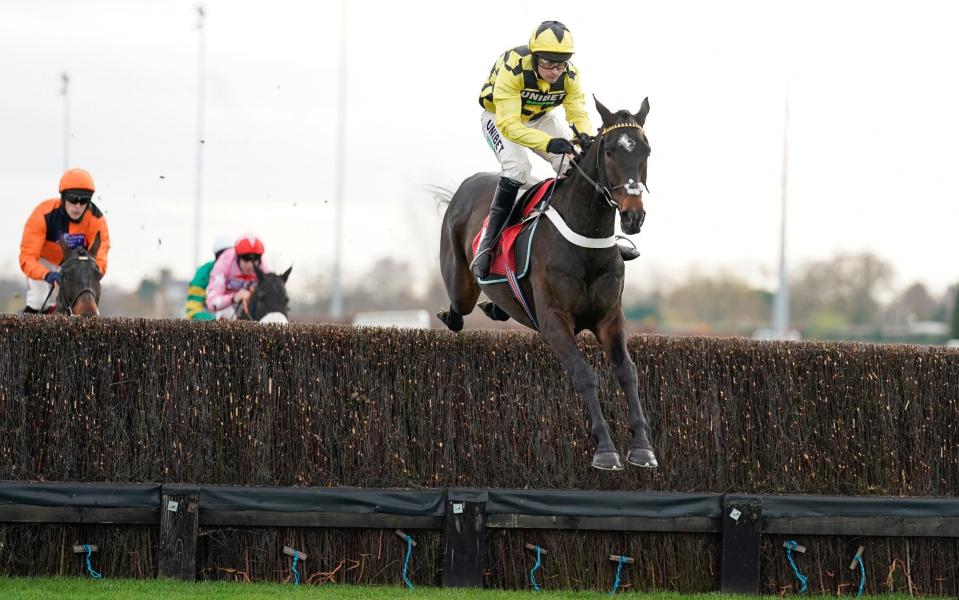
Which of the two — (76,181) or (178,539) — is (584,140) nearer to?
(178,539)

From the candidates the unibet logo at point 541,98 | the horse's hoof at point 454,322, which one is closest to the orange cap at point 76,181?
the horse's hoof at point 454,322

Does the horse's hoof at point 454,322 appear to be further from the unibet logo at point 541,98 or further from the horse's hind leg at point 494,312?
the unibet logo at point 541,98

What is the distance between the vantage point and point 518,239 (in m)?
7.16

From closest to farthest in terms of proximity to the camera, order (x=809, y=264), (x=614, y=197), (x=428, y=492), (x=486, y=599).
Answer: (x=614, y=197)
(x=486, y=599)
(x=428, y=492)
(x=809, y=264)

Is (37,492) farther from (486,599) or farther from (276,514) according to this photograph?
(486,599)

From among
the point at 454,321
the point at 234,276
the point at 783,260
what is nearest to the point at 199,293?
the point at 234,276

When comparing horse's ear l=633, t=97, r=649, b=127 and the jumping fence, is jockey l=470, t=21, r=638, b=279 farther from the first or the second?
the jumping fence

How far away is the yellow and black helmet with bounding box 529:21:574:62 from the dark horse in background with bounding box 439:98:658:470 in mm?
585

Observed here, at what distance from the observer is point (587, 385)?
252 inches

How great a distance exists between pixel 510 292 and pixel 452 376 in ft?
2.54

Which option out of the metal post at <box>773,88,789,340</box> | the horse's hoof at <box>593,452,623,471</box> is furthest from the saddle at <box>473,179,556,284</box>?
the metal post at <box>773,88,789,340</box>

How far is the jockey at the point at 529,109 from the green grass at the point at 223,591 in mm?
1875

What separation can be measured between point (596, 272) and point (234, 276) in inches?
240

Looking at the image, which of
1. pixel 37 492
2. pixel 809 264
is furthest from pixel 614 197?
pixel 809 264
